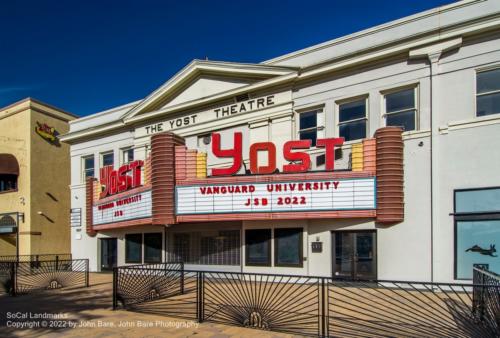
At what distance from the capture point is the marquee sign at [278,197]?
40.0 ft

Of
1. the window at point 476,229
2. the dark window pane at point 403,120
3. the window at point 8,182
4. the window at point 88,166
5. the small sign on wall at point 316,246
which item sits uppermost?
the dark window pane at point 403,120

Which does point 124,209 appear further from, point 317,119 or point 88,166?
point 317,119

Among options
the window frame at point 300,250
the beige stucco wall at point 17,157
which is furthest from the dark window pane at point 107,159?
the window frame at point 300,250

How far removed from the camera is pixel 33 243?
877 inches

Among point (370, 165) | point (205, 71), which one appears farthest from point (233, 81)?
point (370, 165)

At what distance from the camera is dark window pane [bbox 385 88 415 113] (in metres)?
12.6

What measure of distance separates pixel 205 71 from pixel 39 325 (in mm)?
11429

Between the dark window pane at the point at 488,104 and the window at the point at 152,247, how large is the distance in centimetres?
1316

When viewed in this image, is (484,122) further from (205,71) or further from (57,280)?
(57,280)

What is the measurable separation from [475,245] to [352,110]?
5.71 metres

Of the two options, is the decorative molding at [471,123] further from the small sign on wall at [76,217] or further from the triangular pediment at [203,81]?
the small sign on wall at [76,217]

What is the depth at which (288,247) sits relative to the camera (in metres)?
14.0

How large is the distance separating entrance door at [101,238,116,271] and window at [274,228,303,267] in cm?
945

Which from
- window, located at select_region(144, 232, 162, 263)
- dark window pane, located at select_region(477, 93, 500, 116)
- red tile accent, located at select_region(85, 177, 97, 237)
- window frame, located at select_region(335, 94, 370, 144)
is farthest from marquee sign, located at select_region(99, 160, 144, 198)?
dark window pane, located at select_region(477, 93, 500, 116)
